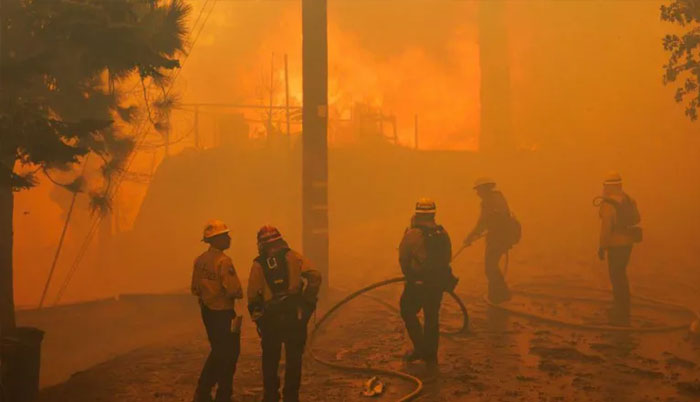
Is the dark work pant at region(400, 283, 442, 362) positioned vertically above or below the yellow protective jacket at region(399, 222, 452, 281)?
below

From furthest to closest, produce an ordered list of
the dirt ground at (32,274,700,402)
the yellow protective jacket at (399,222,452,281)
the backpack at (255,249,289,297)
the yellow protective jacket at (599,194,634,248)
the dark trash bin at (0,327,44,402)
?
the yellow protective jacket at (599,194,634,248), the yellow protective jacket at (399,222,452,281), the dirt ground at (32,274,700,402), the dark trash bin at (0,327,44,402), the backpack at (255,249,289,297)

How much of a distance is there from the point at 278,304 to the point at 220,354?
2.58 feet

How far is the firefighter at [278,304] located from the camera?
19.7 ft

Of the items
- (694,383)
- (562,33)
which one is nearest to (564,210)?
(562,33)

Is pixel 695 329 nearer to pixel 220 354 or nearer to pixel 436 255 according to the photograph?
pixel 436 255

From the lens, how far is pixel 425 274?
7.68 m

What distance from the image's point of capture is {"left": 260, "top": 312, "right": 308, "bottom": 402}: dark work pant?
6051mm

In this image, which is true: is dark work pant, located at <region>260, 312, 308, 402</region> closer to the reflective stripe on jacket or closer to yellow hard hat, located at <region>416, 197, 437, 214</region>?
the reflective stripe on jacket

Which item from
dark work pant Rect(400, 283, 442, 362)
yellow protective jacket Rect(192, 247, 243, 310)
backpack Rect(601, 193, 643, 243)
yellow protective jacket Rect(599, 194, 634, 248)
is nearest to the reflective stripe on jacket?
yellow protective jacket Rect(192, 247, 243, 310)

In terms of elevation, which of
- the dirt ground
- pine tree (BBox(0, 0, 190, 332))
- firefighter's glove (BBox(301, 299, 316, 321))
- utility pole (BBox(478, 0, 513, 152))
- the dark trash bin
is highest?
utility pole (BBox(478, 0, 513, 152))

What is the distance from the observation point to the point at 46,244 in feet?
150

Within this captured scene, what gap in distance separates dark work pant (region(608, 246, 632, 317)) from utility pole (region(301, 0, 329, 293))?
4576 mm

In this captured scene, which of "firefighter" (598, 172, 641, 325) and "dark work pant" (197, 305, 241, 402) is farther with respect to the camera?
"firefighter" (598, 172, 641, 325)

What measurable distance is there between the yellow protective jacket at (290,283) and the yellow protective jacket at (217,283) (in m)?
0.18
